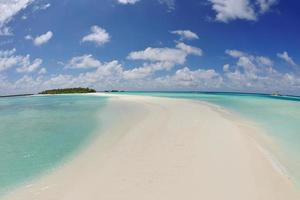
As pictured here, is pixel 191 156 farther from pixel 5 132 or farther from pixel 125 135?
pixel 5 132

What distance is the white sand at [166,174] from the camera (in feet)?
13.4

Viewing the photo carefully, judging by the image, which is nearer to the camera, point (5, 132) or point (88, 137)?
point (88, 137)

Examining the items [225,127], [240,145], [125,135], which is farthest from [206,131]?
[125,135]

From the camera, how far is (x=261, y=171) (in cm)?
514

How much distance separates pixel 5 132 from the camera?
9.75 m

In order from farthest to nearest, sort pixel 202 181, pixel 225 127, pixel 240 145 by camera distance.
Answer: pixel 225 127 → pixel 240 145 → pixel 202 181

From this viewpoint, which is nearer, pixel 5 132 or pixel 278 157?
pixel 278 157

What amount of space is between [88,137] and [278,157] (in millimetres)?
5753

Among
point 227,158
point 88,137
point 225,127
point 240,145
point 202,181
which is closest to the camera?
point 202,181

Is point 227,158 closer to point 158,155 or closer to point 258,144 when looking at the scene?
point 158,155

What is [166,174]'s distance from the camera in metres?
4.89

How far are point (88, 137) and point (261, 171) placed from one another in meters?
5.54

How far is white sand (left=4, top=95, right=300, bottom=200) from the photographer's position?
4082mm

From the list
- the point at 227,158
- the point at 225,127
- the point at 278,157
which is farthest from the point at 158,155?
the point at 225,127
